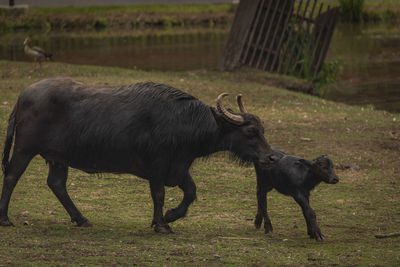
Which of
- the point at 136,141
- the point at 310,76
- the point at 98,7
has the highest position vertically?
the point at 136,141

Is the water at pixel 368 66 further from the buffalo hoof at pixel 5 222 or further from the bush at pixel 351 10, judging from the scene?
the buffalo hoof at pixel 5 222

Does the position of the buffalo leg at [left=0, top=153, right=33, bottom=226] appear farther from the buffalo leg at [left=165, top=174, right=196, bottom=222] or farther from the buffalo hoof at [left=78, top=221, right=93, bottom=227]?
the buffalo leg at [left=165, top=174, right=196, bottom=222]

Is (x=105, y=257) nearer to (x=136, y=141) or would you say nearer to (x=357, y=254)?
(x=136, y=141)

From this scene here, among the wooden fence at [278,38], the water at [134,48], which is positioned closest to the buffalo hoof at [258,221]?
the wooden fence at [278,38]

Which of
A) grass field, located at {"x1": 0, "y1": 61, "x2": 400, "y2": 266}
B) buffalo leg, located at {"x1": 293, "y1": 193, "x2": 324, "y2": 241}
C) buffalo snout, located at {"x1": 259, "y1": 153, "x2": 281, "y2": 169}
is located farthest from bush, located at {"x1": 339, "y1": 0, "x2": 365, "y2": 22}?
buffalo snout, located at {"x1": 259, "y1": 153, "x2": 281, "y2": 169}

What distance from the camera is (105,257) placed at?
6309mm

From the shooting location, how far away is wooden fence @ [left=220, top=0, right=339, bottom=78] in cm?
1834

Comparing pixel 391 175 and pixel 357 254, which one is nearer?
pixel 357 254

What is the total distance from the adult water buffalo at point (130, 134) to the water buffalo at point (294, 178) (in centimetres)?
52

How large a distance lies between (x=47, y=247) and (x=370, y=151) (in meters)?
6.33

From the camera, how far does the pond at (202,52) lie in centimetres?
1920

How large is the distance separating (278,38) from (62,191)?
11858mm

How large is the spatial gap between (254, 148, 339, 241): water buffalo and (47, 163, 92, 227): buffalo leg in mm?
1775

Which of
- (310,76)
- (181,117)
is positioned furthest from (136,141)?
(310,76)
